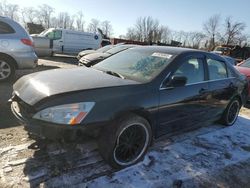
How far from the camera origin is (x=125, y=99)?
293cm

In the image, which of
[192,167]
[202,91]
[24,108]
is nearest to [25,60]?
[24,108]

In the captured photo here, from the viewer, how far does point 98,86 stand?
2.92m

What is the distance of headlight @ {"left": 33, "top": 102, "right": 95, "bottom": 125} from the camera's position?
2.59 meters

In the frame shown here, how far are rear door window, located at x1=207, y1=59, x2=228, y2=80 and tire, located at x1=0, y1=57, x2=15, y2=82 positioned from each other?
519 cm

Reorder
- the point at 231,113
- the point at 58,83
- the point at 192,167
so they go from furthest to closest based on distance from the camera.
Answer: the point at 231,113 < the point at 192,167 < the point at 58,83

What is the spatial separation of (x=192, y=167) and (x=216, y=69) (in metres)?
2.07

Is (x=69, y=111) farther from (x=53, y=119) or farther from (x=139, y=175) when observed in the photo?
(x=139, y=175)

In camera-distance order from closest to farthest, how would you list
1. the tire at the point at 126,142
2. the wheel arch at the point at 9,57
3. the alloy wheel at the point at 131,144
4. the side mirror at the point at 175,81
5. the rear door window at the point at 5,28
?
the tire at the point at 126,142 < the alloy wheel at the point at 131,144 < the side mirror at the point at 175,81 < the rear door window at the point at 5,28 < the wheel arch at the point at 9,57

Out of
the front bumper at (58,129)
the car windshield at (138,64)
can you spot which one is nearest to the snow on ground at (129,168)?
the front bumper at (58,129)

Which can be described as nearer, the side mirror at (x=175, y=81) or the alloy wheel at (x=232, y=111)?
the side mirror at (x=175, y=81)

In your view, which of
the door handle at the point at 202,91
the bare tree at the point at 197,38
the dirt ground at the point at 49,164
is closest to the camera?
the dirt ground at the point at 49,164

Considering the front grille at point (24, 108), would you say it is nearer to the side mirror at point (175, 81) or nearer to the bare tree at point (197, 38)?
the side mirror at point (175, 81)

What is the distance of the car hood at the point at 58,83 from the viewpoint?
277cm

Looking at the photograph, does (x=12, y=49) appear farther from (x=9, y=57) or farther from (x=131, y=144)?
(x=131, y=144)
